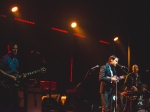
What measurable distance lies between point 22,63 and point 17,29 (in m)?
1.67

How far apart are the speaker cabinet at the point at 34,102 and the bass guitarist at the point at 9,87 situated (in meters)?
1.74

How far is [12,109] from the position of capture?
254 inches

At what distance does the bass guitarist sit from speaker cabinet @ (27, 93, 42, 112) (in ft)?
5.71

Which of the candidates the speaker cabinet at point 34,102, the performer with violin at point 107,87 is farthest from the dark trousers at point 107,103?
the speaker cabinet at point 34,102

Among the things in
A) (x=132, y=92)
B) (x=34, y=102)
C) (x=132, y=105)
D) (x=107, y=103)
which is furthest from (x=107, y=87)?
(x=34, y=102)

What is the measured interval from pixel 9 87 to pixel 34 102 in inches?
83.9

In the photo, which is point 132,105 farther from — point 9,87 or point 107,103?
point 9,87

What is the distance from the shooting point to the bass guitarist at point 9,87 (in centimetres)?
649

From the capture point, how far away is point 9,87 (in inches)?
263

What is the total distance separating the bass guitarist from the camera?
6488 millimetres

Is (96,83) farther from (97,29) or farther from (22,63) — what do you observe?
(22,63)

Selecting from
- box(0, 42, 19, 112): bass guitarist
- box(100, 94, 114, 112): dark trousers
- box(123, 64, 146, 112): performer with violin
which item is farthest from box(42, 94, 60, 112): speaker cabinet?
box(0, 42, 19, 112): bass guitarist

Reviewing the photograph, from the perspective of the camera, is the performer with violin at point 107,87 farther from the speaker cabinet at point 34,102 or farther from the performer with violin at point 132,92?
the speaker cabinet at point 34,102

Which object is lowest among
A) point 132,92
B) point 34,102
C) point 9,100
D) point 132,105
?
point 132,105
